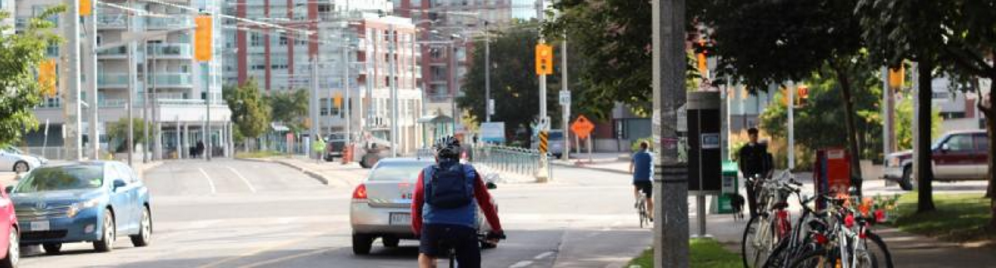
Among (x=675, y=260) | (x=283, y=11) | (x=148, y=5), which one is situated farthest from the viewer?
(x=148, y=5)

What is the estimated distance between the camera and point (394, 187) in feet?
72.2

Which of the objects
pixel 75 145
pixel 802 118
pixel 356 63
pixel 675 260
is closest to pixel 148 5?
pixel 356 63

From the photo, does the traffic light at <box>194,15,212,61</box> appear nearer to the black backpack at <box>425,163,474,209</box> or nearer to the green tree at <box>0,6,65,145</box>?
the green tree at <box>0,6,65,145</box>

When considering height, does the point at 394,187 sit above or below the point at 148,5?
below

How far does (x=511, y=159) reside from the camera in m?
67.5

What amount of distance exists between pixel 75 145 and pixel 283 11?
6004 cm

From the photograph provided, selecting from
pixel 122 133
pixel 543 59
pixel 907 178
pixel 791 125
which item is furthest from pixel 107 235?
pixel 122 133

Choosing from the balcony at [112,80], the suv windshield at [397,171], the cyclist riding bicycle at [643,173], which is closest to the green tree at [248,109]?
the balcony at [112,80]

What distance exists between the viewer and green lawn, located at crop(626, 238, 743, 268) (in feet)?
62.1

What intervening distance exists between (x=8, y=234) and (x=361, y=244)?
4.68 meters

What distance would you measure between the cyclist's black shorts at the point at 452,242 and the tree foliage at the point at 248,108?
119m

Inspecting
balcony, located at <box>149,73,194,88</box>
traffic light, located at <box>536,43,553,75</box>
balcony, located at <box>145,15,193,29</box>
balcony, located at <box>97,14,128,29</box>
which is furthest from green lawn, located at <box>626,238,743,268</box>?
balcony, located at <box>149,73,194,88</box>

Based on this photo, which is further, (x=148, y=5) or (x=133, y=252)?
(x=148, y=5)

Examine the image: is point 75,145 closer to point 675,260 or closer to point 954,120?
point 675,260
